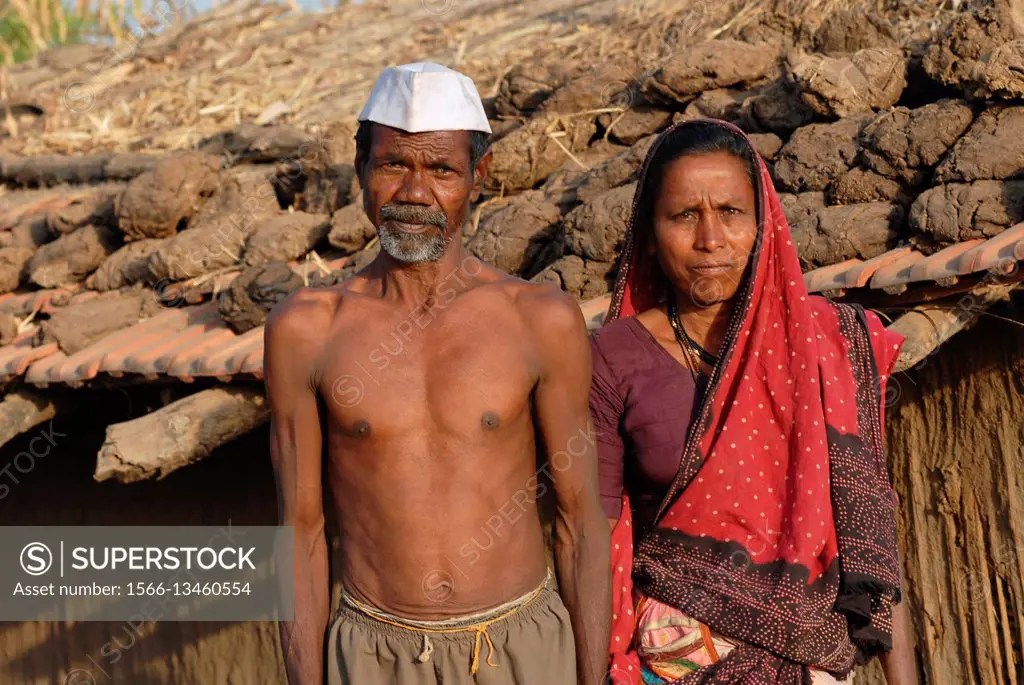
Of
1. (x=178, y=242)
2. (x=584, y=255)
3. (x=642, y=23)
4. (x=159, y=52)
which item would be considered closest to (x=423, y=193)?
(x=584, y=255)

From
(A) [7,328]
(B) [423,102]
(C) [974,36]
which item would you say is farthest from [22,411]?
(C) [974,36]

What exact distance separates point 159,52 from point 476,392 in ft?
30.2

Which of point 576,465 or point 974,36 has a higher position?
point 974,36

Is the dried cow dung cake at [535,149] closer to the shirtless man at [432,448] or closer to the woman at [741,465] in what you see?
the woman at [741,465]

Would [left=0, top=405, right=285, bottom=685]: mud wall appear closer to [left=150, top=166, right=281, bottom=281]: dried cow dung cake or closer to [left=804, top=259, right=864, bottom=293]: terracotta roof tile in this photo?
[left=150, top=166, right=281, bottom=281]: dried cow dung cake

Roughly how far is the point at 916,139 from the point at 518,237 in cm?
156

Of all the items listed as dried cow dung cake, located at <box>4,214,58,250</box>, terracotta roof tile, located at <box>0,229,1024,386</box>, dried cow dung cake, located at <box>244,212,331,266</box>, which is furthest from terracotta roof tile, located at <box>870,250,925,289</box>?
dried cow dung cake, located at <box>4,214,58,250</box>

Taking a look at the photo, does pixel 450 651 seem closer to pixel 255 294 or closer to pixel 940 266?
pixel 940 266

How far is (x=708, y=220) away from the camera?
9.48 ft

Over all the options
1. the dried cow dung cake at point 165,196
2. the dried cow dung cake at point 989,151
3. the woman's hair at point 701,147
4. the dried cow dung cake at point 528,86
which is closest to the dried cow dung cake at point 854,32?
the dried cow dung cake at point 989,151

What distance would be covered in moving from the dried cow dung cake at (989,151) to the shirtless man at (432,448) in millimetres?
1850

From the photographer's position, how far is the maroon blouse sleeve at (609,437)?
291 centimetres

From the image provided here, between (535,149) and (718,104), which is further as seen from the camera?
(535,149)

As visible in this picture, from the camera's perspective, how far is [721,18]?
20.3 feet
